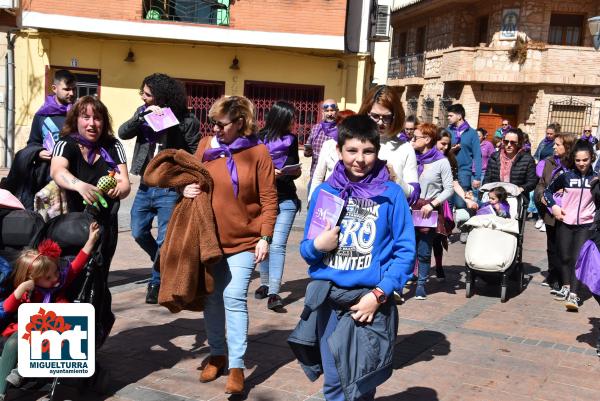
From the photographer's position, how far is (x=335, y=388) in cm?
362

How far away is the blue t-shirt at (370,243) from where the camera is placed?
3.57m

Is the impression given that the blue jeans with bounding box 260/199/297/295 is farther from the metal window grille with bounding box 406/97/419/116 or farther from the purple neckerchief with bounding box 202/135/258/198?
the metal window grille with bounding box 406/97/419/116

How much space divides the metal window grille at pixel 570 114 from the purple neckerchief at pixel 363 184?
2723cm

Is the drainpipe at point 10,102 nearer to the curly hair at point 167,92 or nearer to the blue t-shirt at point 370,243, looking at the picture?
the curly hair at point 167,92

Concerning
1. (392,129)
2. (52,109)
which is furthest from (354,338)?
(52,109)

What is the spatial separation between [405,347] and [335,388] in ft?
7.88

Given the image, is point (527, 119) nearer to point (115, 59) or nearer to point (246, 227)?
point (115, 59)

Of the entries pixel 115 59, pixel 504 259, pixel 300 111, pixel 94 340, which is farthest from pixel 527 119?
pixel 94 340

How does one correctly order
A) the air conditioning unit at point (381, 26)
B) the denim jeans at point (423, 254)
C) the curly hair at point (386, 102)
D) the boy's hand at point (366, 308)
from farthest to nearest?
the air conditioning unit at point (381, 26)
the denim jeans at point (423, 254)
the curly hair at point (386, 102)
the boy's hand at point (366, 308)

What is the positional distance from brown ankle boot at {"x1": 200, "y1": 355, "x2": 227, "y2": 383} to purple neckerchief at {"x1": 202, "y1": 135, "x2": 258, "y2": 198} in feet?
3.62

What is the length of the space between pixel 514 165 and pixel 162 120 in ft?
15.0

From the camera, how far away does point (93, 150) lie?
4918 mm

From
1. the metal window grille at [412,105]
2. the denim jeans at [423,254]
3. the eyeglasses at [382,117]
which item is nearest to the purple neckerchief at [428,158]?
the denim jeans at [423,254]

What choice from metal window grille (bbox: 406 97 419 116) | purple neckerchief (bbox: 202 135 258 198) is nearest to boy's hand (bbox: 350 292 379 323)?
purple neckerchief (bbox: 202 135 258 198)
